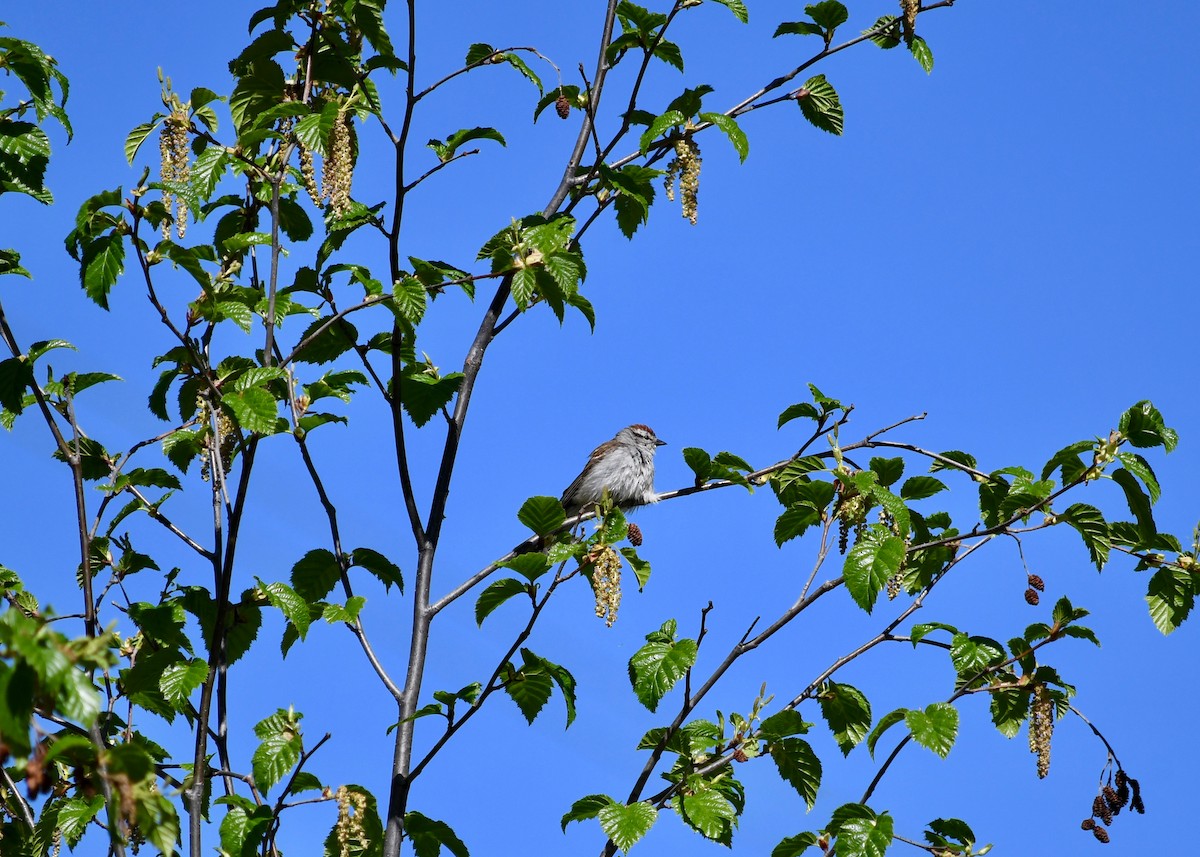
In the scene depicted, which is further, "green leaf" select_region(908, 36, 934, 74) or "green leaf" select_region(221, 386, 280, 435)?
"green leaf" select_region(908, 36, 934, 74)

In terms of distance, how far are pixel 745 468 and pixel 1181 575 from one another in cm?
189

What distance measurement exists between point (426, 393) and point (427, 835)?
5.90 ft

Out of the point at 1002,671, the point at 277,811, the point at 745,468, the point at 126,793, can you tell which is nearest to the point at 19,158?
the point at 277,811

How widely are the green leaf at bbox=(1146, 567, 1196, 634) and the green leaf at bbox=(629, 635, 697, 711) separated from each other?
2.05 metres

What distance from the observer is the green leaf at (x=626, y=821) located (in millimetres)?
4324

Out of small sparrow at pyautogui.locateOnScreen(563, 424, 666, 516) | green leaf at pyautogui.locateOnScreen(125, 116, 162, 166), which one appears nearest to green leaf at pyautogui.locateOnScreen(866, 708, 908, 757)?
green leaf at pyautogui.locateOnScreen(125, 116, 162, 166)

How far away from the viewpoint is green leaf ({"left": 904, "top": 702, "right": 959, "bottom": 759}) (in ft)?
15.0

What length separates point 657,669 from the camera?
467 centimetres

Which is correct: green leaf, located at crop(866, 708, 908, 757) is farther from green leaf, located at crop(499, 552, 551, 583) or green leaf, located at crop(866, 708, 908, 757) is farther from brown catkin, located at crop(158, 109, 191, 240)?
brown catkin, located at crop(158, 109, 191, 240)

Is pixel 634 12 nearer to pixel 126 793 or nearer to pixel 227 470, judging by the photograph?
pixel 227 470

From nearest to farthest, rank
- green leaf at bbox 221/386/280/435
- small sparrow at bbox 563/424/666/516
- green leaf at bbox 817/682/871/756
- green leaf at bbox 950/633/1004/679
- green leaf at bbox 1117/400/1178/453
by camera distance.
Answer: green leaf at bbox 221/386/280/435 → green leaf at bbox 1117/400/1178/453 → green leaf at bbox 950/633/1004/679 → green leaf at bbox 817/682/871/756 → small sparrow at bbox 563/424/666/516

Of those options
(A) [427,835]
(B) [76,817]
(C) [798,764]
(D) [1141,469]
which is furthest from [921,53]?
(B) [76,817]

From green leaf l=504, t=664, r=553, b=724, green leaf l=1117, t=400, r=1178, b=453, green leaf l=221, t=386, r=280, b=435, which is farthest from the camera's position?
green leaf l=1117, t=400, r=1178, b=453

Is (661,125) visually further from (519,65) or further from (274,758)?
(274,758)
